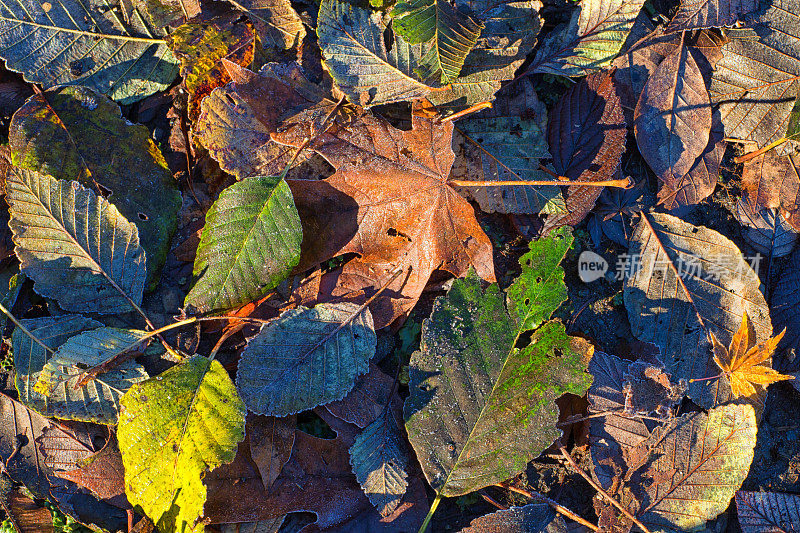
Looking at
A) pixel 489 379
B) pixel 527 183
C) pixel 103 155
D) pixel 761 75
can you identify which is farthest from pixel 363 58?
pixel 761 75

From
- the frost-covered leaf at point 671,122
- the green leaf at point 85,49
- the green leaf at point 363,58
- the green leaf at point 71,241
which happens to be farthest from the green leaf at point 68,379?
the frost-covered leaf at point 671,122

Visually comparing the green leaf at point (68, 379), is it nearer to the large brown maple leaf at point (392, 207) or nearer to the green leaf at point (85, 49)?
the large brown maple leaf at point (392, 207)

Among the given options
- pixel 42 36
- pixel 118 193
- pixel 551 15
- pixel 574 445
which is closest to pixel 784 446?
pixel 574 445

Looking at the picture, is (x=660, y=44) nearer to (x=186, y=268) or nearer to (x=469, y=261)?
(x=469, y=261)

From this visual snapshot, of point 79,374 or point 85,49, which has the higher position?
point 85,49

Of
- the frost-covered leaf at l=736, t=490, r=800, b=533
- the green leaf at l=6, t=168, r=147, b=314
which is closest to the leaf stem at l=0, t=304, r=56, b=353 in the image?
the green leaf at l=6, t=168, r=147, b=314

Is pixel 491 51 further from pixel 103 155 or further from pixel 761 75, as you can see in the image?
pixel 103 155

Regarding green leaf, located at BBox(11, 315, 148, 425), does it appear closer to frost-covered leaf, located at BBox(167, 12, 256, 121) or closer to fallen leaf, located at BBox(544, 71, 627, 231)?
frost-covered leaf, located at BBox(167, 12, 256, 121)
